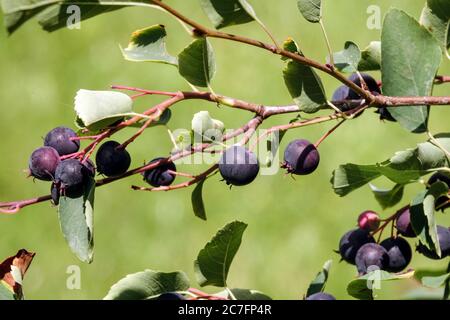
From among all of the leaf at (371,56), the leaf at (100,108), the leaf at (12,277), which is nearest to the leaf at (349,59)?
the leaf at (371,56)

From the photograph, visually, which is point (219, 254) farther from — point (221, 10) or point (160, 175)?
point (221, 10)

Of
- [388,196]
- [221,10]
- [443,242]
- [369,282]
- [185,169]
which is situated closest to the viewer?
[221,10]

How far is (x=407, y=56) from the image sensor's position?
0.90m

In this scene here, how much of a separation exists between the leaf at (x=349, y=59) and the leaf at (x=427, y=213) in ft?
0.66

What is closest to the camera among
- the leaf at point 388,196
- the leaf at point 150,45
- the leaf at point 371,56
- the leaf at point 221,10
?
the leaf at point 221,10

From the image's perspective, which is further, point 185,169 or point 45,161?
point 185,169

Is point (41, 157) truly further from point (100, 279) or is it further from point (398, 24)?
point (100, 279)

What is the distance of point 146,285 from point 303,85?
12.7 inches

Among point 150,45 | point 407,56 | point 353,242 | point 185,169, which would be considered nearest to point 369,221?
point 353,242

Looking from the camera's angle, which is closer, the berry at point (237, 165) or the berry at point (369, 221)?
the berry at point (237, 165)

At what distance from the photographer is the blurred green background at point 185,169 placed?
2.83 meters

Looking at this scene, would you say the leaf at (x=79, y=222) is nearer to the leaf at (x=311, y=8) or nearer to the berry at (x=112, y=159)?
the berry at (x=112, y=159)

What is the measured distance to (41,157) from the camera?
0.88 metres
